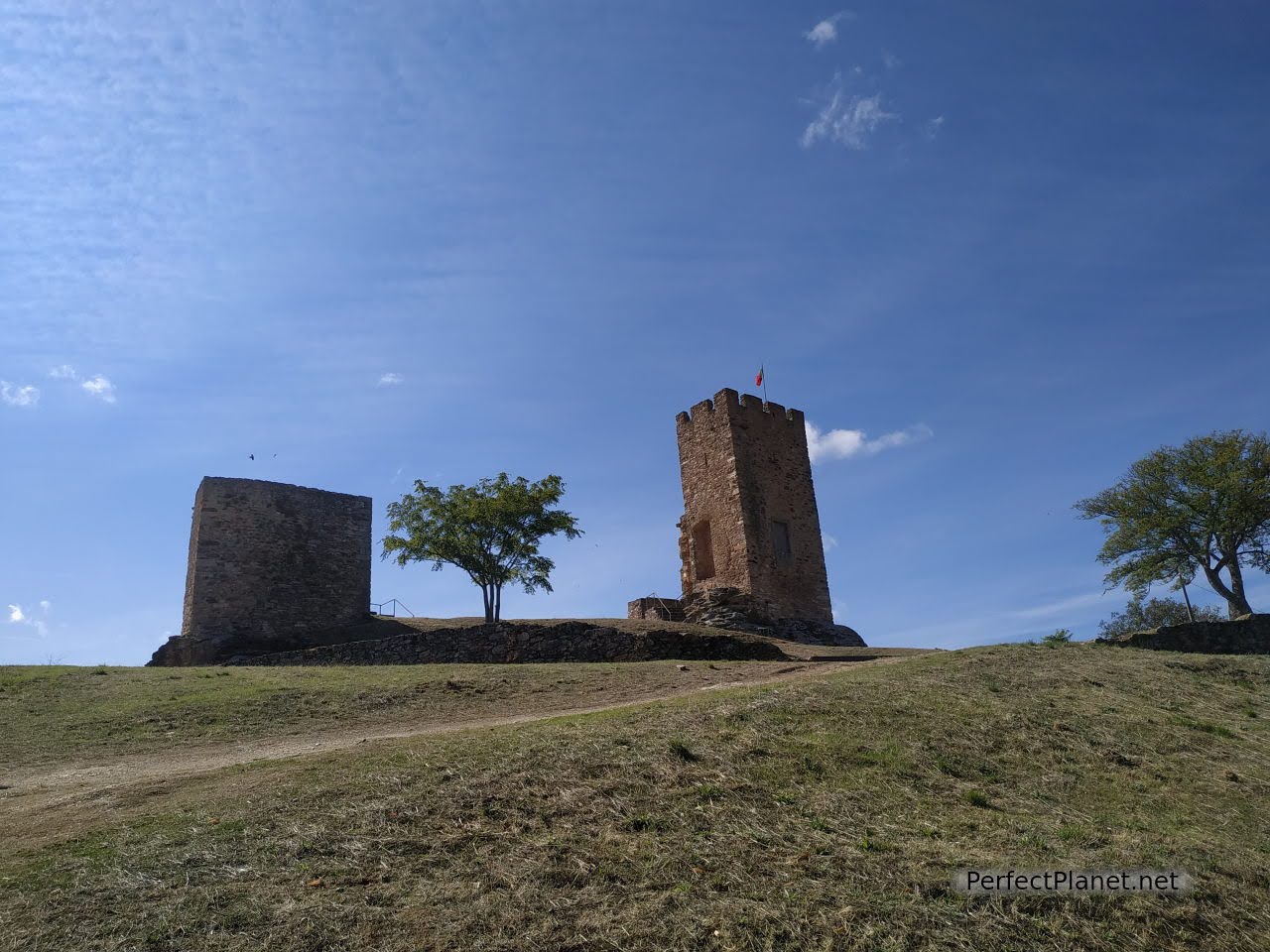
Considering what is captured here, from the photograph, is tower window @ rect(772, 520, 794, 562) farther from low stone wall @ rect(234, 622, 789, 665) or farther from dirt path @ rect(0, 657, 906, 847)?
dirt path @ rect(0, 657, 906, 847)

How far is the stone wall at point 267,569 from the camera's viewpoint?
28.1 metres

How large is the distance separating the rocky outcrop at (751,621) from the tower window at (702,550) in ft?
5.83

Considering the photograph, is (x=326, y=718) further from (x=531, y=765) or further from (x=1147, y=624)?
(x=1147, y=624)

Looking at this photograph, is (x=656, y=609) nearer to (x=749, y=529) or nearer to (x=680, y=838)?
(x=749, y=529)

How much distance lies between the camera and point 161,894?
5.66m

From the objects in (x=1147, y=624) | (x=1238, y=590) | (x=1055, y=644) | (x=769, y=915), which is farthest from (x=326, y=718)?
(x=1147, y=624)

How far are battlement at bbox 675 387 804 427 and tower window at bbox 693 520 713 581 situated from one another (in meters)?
3.68

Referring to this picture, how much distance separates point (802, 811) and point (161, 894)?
4.93m

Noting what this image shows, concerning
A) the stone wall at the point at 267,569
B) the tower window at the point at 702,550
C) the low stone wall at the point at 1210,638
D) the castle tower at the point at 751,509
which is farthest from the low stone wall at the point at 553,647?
the low stone wall at the point at 1210,638

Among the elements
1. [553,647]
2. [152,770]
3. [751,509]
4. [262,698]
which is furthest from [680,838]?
[751,509]

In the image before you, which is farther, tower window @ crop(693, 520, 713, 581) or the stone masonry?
tower window @ crop(693, 520, 713, 581)

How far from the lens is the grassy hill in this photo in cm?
547

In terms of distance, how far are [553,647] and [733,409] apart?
11.2m

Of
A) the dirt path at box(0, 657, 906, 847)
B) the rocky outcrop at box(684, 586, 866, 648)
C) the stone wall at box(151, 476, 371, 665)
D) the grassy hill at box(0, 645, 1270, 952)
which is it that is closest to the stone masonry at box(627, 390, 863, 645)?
the rocky outcrop at box(684, 586, 866, 648)
